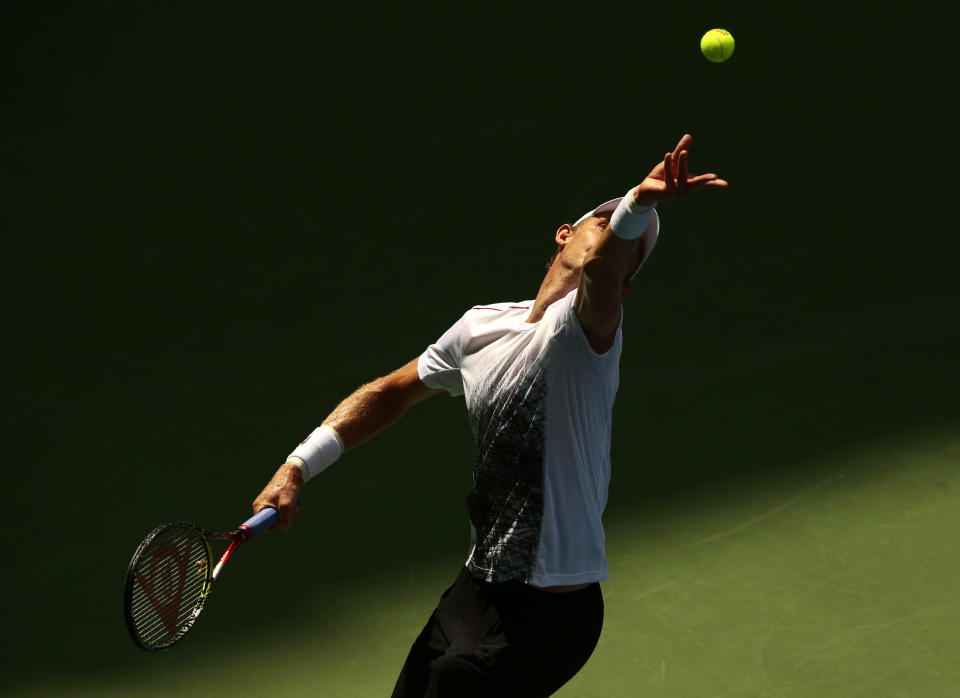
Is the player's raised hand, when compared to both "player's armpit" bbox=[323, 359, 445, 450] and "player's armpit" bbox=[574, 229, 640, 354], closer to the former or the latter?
"player's armpit" bbox=[574, 229, 640, 354]

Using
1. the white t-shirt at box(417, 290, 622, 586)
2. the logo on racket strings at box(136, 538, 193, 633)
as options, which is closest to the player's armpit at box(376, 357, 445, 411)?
the white t-shirt at box(417, 290, 622, 586)

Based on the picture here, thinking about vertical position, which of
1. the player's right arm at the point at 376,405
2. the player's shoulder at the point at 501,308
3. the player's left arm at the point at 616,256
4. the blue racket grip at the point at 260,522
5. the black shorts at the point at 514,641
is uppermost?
the player's left arm at the point at 616,256

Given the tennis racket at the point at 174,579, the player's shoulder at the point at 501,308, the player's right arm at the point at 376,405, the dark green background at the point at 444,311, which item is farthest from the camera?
the dark green background at the point at 444,311

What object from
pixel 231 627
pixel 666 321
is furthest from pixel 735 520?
pixel 231 627

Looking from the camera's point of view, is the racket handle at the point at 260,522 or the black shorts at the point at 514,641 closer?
the black shorts at the point at 514,641

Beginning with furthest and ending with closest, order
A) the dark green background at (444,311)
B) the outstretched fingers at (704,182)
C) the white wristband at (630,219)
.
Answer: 1. the dark green background at (444,311)
2. the white wristband at (630,219)
3. the outstretched fingers at (704,182)

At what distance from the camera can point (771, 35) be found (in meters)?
9.07

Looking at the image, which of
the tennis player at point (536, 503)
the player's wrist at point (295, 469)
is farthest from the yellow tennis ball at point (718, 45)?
the player's wrist at point (295, 469)

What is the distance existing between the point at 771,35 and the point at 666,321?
8.47 feet

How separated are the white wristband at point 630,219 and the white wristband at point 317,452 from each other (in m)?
1.42

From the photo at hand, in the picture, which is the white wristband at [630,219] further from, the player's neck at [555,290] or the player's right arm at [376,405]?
the player's right arm at [376,405]

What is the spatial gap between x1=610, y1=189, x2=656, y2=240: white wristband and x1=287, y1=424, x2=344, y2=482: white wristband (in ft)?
4.65

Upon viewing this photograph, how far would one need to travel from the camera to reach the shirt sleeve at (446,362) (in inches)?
181

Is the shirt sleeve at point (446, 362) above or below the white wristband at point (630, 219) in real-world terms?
below
